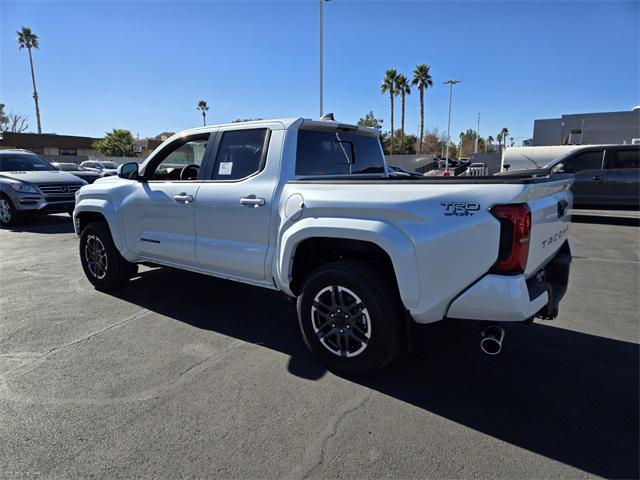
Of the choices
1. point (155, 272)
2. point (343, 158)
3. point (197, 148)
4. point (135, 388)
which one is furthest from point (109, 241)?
point (343, 158)

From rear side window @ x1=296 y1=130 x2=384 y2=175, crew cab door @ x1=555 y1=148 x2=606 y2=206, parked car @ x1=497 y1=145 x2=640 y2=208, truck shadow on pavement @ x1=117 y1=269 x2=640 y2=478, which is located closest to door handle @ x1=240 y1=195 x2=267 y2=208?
rear side window @ x1=296 y1=130 x2=384 y2=175

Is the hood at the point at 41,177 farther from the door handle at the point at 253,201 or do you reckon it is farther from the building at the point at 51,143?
the building at the point at 51,143

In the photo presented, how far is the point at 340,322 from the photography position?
10.2 feet

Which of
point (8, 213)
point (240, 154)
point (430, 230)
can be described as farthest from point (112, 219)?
point (8, 213)

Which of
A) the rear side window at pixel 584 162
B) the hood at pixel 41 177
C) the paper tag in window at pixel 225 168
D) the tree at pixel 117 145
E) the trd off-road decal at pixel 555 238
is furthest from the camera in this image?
the tree at pixel 117 145

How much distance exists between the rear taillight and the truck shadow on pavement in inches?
38.2

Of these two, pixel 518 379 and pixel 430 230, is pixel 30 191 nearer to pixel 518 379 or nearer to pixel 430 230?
pixel 430 230

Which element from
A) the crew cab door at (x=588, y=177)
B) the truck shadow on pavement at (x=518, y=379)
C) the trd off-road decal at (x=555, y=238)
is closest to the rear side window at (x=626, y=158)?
the crew cab door at (x=588, y=177)

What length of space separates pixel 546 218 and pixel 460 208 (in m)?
0.70

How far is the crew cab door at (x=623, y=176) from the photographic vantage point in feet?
34.4

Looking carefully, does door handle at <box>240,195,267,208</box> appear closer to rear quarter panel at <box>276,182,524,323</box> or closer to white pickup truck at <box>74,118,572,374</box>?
white pickup truck at <box>74,118,572,374</box>

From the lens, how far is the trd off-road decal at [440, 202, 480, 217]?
2484 mm

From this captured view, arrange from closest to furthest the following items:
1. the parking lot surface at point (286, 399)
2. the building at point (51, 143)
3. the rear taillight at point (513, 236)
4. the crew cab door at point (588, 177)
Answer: the parking lot surface at point (286, 399)
the rear taillight at point (513, 236)
the crew cab door at point (588, 177)
the building at point (51, 143)

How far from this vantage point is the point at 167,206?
430 centimetres
